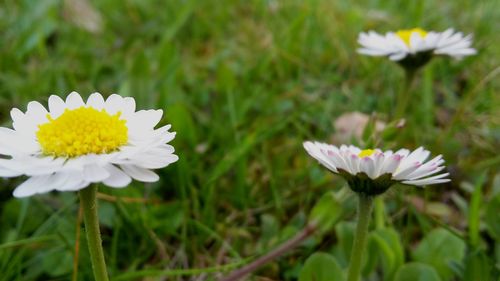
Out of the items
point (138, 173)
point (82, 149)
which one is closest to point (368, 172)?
point (138, 173)

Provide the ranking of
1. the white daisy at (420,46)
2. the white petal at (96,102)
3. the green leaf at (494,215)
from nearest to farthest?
the white petal at (96,102)
the green leaf at (494,215)
the white daisy at (420,46)

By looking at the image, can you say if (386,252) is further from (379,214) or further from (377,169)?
(377,169)

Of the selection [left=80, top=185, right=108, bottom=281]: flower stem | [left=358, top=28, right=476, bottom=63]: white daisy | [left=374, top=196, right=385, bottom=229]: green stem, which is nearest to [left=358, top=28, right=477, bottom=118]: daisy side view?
[left=358, top=28, right=476, bottom=63]: white daisy

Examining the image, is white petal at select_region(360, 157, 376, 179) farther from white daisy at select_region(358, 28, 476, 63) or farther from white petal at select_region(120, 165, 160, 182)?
white daisy at select_region(358, 28, 476, 63)

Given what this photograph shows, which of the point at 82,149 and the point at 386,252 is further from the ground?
the point at 82,149

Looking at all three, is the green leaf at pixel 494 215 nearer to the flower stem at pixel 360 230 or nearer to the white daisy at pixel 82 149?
the flower stem at pixel 360 230

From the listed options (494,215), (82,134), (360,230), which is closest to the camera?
(82,134)

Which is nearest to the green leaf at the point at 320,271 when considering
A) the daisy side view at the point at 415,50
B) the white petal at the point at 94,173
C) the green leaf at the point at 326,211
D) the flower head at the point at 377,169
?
the green leaf at the point at 326,211
